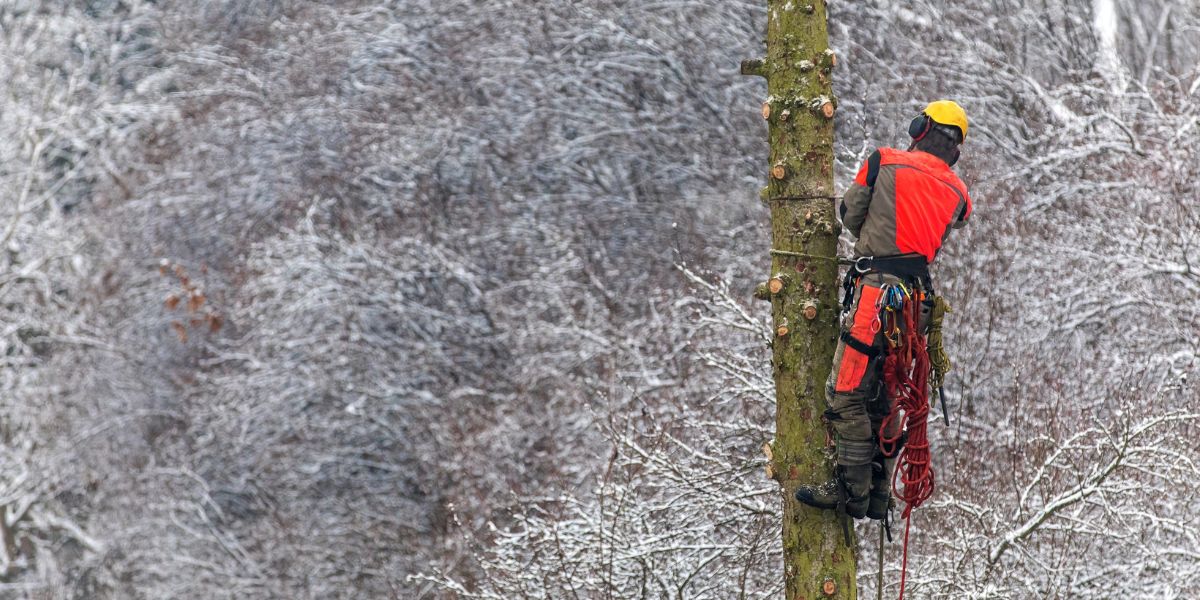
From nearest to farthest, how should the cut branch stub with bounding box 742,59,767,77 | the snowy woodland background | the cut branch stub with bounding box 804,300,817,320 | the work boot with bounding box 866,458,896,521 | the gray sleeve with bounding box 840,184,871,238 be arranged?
the cut branch stub with bounding box 804,300,817,320, the gray sleeve with bounding box 840,184,871,238, the cut branch stub with bounding box 742,59,767,77, the work boot with bounding box 866,458,896,521, the snowy woodland background

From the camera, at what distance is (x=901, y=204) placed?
15.3ft

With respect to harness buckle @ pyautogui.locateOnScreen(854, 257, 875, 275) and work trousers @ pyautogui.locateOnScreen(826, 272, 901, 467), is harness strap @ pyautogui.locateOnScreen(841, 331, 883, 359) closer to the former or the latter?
work trousers @ pyautogui.locateOnScreen(826, 272, 901, 467)

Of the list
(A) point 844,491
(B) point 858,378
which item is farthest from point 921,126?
(A) point 844,491

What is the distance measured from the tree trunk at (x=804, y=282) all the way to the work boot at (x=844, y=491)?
0.05 m

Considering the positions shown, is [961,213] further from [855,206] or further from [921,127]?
[855,206]

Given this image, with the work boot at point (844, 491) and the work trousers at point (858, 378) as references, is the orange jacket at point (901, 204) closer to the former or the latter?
the work trousers at point (858, 378)

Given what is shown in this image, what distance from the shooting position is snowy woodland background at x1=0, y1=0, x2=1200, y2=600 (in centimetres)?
935

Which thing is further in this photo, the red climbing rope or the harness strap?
the red climbing rope

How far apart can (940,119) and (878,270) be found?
624 mm

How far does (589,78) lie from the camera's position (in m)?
15.6

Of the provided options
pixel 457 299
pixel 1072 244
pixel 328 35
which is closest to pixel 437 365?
pixel 457 299

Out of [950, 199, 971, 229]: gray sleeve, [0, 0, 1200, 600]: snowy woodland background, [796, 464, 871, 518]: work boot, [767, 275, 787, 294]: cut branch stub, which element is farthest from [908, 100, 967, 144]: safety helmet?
[0, 0, 1200, 600]: snowy woodland background

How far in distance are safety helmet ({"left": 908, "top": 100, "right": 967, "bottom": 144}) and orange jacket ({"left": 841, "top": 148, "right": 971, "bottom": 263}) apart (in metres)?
0.10

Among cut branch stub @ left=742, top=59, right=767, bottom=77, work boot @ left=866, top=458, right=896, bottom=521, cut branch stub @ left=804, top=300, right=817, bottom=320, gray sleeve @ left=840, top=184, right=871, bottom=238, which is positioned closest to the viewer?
cut branch stub @ left=804, top=300, right=817, bottom=320
